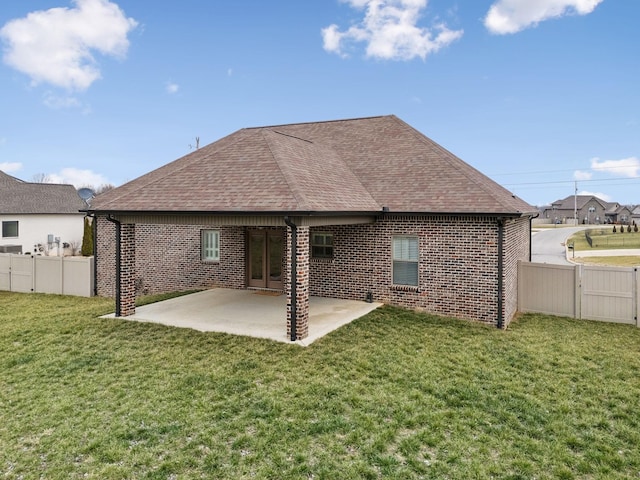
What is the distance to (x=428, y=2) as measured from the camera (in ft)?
58.0

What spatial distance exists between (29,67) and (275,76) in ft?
46.3

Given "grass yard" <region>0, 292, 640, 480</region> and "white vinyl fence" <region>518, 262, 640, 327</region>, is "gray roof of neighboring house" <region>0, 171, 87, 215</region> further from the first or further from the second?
"white vinyl fence" <region>518, 262, 640, 327</region>

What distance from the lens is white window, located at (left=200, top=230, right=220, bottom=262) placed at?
15219 millimetres

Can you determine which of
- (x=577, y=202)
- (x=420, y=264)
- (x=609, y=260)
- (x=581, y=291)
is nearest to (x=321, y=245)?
(x=420, y=264)

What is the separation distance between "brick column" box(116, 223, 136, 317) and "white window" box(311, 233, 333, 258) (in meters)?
5.21

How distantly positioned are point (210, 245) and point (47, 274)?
6.76 metres

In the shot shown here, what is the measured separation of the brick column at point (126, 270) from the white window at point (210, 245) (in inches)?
167

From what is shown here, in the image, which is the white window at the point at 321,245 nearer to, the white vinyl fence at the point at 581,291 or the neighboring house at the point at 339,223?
the neighboring house at the point at 339,223

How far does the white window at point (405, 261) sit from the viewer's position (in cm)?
1190

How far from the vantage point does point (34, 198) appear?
31.3 m

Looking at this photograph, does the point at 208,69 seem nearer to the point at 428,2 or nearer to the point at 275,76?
the point at 275,76

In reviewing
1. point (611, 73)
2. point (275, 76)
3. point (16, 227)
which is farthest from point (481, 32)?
point (16, 227)

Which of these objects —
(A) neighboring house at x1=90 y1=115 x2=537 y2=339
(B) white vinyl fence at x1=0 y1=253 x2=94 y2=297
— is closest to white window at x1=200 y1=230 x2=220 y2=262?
(A) neighboring house at x1=90 y1=115 x2=537 y2=339

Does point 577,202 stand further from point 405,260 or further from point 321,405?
point 321,405
